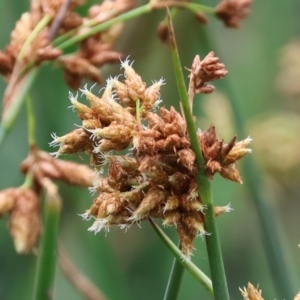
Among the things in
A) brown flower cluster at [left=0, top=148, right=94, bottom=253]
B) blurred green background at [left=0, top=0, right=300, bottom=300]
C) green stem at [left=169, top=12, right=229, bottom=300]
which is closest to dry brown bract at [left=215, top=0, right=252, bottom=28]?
blurred green background at [left=0, top=0, right=300, bottom=300]

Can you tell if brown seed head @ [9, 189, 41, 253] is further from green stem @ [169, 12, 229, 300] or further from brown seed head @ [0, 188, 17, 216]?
green stem @ [169, 12, 229, 300]

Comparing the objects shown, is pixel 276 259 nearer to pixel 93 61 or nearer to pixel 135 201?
pixel 93 61

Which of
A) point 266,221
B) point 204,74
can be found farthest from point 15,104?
point 266,221

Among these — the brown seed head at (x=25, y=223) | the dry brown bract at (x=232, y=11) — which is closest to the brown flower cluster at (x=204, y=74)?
the brown seed head at (x=25, y=223)

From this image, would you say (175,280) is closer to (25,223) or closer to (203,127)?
(25,223)

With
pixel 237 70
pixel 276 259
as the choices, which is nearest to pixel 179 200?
pixel 276 259

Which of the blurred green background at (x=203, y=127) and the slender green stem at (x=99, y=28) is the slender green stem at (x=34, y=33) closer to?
the slender green stem at (x=99, y=28)
